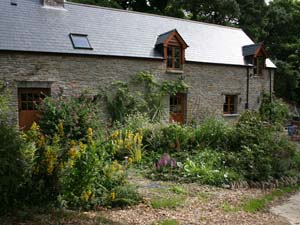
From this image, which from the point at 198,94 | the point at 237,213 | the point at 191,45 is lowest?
the point at 237,213

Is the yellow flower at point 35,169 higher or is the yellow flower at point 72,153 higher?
the yellow flower at point 72,153

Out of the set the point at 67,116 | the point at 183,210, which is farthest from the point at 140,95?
the point at 183,210

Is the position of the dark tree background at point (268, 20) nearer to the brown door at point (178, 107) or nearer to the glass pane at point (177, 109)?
the brown door at point (178, 107)

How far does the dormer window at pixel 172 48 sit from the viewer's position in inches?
650

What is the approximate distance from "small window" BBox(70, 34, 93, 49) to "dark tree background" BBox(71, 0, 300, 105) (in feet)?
46.2

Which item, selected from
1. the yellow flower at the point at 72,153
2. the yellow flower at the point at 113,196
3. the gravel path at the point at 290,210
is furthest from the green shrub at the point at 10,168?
the gravel path at the point at 290,210

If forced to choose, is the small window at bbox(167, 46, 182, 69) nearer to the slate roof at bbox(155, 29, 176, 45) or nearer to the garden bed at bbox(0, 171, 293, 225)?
the slate roof at bbox(155, 29, 176, 45)

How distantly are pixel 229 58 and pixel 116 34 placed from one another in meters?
7.64

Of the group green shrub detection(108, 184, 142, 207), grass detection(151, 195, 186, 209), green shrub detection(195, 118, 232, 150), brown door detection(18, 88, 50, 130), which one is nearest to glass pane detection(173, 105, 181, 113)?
brown door detection(18, 88, 50, 130)

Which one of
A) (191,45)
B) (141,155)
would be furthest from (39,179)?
(191,45)

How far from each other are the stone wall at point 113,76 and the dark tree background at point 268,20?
8772mm

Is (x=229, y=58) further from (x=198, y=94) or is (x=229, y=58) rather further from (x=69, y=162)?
(x=69, y=162)

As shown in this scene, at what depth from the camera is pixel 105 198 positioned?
5.41m

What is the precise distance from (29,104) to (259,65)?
49.6ft
